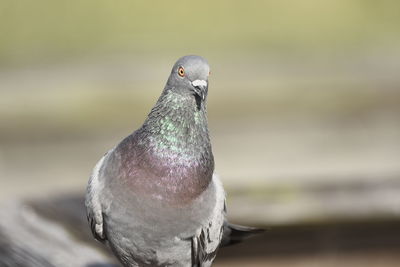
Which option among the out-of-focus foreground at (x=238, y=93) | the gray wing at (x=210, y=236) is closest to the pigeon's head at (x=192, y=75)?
the gray wing at (x=210, y=236)

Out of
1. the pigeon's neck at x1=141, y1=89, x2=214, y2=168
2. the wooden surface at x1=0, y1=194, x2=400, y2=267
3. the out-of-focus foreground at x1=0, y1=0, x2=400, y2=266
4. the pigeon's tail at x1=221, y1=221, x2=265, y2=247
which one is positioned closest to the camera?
the pigeon's neck at x1=141, y1=89, x2=214, y2=168

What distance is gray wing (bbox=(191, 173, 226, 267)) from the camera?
3.57 meters

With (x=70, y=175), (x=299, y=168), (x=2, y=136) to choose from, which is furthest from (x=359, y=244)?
(x=2, y=136)

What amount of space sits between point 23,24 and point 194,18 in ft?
4.64

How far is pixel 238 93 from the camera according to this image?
643 centimetres

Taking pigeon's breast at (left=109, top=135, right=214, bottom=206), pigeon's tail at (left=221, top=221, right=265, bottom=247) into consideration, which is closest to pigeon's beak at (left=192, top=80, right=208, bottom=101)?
pigeon's breast at (left=109, top=135, right=214, bottom=206)

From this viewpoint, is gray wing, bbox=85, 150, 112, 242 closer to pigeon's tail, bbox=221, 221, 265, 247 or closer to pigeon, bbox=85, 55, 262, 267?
pigeon, bbox=85, 55, 262, 267

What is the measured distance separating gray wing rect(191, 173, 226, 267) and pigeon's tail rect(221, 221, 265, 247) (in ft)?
0.85

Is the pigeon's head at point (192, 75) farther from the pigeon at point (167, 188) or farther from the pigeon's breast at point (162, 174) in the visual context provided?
the pigeon's breast at point (162, 174)

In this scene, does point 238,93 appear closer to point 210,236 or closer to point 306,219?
point 306,219

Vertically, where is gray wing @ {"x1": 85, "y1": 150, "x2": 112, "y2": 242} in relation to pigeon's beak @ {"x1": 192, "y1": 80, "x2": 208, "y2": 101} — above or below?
below

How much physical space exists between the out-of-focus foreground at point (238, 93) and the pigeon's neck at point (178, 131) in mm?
1165

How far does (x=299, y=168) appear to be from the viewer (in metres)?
6.08

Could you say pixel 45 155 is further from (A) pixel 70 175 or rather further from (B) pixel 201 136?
(B) pixel 201 136
